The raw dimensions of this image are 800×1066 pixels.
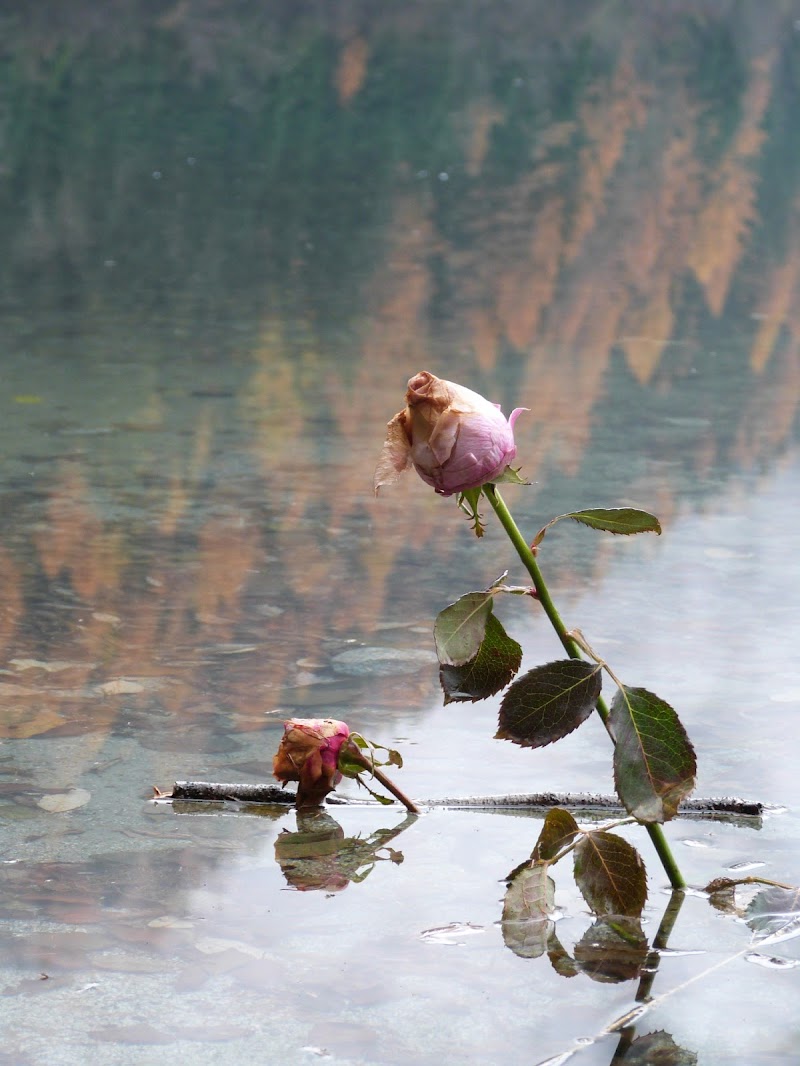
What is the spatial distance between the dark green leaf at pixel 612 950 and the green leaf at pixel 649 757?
12cm

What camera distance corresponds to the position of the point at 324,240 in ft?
19.2

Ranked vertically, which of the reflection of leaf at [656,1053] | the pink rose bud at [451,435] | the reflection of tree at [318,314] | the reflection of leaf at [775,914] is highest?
the pink rose bud at [451,435]

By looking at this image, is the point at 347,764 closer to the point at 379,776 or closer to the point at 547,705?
the point at 379,776

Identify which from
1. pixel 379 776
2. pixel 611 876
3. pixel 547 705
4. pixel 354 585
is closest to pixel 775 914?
pixel 611 876

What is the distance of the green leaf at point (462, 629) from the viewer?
1.28 m

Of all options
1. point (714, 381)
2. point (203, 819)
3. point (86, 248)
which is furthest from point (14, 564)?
point (86, 248)

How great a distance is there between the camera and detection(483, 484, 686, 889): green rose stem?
1.27m

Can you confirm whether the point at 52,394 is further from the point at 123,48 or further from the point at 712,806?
the point at 123,48

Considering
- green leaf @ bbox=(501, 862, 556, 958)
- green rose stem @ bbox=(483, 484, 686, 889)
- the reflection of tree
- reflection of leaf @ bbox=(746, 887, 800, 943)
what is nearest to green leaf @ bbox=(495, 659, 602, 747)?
green rose stem @ bbox=(483, 484, 686, 889)

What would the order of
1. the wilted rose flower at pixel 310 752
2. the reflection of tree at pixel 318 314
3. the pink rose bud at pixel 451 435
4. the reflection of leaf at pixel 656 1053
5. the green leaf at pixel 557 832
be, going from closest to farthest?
the reflection of leaf at pixel 656 1053
the pink rose bud at pixel 451 435
the green leaf at pixel 557 832
the wilted rose flower at pixel 310 752
the reflection of tree at pixel 318 314

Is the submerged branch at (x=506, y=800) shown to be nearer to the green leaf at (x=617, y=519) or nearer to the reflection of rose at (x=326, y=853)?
the reflection of rose at (x=326, y=853)

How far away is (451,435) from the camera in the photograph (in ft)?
3.99

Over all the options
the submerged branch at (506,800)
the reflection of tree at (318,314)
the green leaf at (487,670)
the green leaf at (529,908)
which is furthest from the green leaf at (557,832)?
the reflection of tree at (318,314)

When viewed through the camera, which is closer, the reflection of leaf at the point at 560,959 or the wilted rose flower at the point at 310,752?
the reflection of leaf at the point at 560,959
